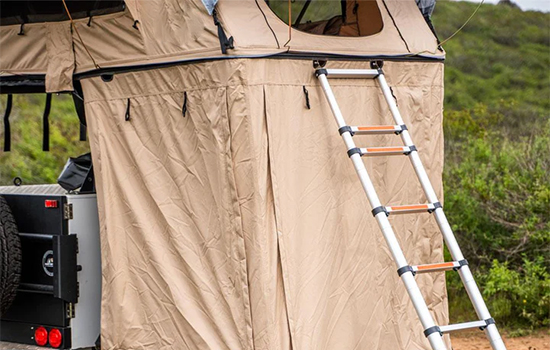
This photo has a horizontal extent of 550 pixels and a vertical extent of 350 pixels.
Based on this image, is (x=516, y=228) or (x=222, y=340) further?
(x=516, y=228)

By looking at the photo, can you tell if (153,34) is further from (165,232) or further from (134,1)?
(165,232)

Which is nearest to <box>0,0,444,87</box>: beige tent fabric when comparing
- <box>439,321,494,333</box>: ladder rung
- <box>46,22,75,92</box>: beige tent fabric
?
<box>46,22,75,92</box>: beige tent fabric

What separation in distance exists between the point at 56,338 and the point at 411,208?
2207mm

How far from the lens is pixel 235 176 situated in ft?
15.1

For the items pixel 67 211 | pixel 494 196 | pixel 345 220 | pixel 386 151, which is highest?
pixel 494 196

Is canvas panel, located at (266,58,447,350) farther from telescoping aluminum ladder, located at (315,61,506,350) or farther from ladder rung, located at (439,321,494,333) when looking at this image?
ladder rung, located at (439,321,494,333)

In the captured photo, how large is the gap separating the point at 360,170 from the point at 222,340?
3.96 feet

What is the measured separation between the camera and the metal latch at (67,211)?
197 inches

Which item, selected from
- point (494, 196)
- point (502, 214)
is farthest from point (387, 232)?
point (494, 196)

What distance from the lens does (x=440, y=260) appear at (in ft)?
18.1

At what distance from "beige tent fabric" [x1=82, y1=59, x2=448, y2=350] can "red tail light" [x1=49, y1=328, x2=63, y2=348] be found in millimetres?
266

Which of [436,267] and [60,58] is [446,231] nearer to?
[436,267]

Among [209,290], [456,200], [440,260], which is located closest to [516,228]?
[456,200]

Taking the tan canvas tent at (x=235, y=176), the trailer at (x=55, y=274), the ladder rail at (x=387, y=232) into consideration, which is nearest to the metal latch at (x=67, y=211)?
the trailer at (x=55, y=274)
